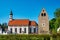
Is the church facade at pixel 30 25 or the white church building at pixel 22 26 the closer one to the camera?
the church facade at pixel 30 25

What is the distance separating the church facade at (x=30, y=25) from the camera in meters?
67.5

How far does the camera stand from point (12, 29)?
7431cm

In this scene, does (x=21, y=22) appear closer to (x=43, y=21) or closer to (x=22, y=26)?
(x=22, y=26)

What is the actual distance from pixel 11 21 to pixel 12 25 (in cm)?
141

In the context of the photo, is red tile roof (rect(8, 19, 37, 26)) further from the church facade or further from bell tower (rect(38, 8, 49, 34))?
bell tower (rect(38, 8, 49, 34))

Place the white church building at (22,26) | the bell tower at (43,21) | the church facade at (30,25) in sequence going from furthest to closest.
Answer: the white church building at (22,26)
the church facade at (30,25)
the bell tower at (43,21)

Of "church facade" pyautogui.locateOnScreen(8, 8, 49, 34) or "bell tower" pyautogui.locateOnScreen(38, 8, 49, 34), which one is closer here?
"bell tower" pyautogui.locateOnScreen(38, 8, 49, 34)

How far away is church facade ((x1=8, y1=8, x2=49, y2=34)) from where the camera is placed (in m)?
67.5

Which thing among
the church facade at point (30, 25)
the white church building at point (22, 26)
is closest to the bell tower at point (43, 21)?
the church facade at point (30, 25)

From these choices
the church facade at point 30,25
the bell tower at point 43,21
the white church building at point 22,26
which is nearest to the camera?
the bell tower at point 43,21

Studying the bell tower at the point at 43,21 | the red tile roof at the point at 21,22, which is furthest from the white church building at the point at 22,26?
the bell tower at the point at 43,21

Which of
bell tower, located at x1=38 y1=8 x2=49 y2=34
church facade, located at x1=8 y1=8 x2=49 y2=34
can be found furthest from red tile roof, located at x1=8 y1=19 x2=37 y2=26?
bell tower, located at x1=38 y1=8 x2=49 y2=34

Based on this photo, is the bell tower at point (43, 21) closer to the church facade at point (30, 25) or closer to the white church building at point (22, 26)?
the church facade at point (30, 25)

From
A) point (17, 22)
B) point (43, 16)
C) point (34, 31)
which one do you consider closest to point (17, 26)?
point (17, 22)
